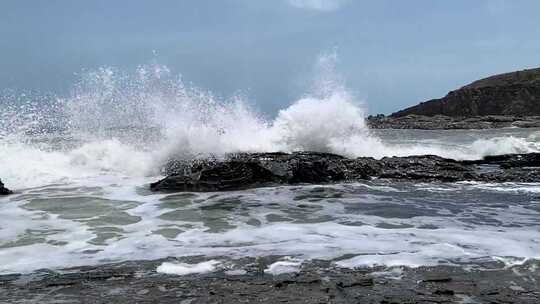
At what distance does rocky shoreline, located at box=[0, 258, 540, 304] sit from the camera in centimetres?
442

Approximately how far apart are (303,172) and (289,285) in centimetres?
722

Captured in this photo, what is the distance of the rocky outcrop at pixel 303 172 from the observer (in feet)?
36.9

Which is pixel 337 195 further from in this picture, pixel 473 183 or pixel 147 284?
pixel 147 284

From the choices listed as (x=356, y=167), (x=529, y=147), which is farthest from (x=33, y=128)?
(x=529, y=147)

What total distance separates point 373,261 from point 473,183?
23.2 feet

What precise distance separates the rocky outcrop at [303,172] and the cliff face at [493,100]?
60.7 metres

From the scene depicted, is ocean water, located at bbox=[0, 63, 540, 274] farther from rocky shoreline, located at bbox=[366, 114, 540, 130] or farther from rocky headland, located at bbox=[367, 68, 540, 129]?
rocky headland, located at bbox=[367, 68, 540, 129]

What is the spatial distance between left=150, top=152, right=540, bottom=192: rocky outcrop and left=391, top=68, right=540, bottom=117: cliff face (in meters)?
60.7

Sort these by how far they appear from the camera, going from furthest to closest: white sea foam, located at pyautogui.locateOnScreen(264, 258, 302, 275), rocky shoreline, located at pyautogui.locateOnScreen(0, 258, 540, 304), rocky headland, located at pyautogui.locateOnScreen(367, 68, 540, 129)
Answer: rocky headland, located at pyautogui.locateOnScreen(367, 68, 540, 129) → white sea foam, located at pyautogui.locateOnScreen(264, 258, 302, 275) → rocky shoreline, located at pyautogui.locateOnScreen(0, 258, 540, 304)

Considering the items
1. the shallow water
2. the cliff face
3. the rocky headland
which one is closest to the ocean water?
the shallow water

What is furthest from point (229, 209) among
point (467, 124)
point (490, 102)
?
point (490, 102)

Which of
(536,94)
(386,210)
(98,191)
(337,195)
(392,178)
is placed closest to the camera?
Result: (386,210)

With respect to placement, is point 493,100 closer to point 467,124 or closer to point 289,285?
point 467,124

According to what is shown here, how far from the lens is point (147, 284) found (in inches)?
191
